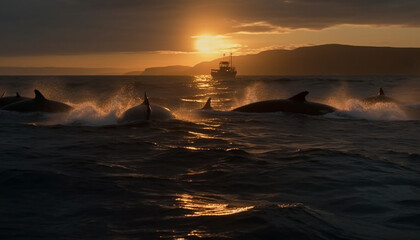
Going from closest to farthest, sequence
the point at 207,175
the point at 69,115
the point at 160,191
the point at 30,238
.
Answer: the point at 30,238 < the point at 160,191 < the point at 207,175 < the point at 69,115

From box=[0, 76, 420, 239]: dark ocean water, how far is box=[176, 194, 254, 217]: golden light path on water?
0.01m

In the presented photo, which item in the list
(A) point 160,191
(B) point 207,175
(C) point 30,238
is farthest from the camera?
(B) point 207,175

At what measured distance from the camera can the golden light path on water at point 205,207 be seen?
6.42 metres

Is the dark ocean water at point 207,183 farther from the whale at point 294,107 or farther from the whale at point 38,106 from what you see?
the whale at point 38,106

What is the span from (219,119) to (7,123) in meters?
7.78

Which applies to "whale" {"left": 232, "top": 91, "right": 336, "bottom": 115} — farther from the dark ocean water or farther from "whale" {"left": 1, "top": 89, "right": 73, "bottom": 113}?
"whale" {"left": 1, "top": 89, "right": 73, "bottom": 113}

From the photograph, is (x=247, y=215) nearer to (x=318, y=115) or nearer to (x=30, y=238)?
(x=30, y=238)

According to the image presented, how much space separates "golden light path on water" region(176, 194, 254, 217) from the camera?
21.1 feet

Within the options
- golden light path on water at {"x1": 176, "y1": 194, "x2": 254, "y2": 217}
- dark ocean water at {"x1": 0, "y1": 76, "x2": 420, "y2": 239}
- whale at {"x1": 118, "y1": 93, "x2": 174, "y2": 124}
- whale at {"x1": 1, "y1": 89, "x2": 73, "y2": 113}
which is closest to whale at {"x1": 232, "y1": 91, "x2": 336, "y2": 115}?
dark ocean water at {"x1": 0, "y1": 76, "x2": 420, "y2": 239}

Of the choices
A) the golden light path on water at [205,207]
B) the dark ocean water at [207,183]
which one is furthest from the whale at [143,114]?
the golden light path on water at [205,207]

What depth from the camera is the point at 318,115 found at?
768 inches

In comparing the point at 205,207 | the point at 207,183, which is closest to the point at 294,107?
the point at 207,183

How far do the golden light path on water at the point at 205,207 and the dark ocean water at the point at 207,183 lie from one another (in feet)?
0.05

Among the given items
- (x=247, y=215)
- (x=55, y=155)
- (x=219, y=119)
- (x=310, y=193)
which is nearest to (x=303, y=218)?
(x=247, y=215)
